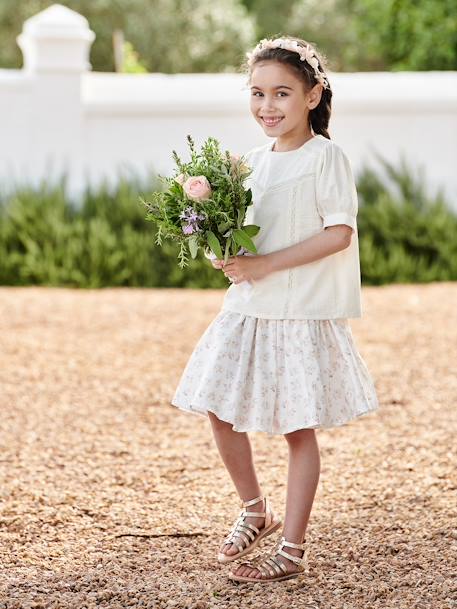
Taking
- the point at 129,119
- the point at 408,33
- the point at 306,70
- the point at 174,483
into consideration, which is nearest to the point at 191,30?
the point at 408,33

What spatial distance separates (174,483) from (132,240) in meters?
5.04

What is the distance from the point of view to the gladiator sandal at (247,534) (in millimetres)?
3252

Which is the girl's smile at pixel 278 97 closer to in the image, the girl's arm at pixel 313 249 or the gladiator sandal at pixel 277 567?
the girl's arm at pixel 313 249

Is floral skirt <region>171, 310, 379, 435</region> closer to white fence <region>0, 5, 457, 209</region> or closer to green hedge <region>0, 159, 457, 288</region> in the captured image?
green hedge <region>0, 159, 457, 288</region>

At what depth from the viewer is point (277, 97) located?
10.1ft

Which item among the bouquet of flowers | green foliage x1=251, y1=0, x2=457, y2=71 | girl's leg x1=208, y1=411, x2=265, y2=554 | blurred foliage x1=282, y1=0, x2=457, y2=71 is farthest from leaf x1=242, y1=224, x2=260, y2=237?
green foliage x1=251, y1=0, x2=457, y2=71

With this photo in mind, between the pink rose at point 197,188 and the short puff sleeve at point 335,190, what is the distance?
1.07 ft

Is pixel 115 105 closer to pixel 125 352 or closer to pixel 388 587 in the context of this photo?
pixel 125 352

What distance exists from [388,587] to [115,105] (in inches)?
287

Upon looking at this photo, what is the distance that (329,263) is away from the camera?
3.14m

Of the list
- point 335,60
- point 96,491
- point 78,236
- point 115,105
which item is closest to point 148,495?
point 96,491

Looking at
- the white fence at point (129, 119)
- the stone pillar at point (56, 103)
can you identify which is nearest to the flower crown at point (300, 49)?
the white fence at point (129, 119)

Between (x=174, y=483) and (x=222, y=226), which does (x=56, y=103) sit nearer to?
(x=174, y=483)

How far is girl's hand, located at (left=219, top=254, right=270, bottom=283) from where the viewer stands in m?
3.06
